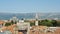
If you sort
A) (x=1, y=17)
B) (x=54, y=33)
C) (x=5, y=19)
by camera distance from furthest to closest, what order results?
(x=5, y=19)
(x=1, y=17)
(x=54, y=33)

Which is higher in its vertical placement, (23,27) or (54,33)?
(23,27)

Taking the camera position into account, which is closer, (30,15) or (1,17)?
(1,17)

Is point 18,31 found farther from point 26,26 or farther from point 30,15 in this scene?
point 30,15

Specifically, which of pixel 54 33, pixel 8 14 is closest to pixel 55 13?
pixel 8 14

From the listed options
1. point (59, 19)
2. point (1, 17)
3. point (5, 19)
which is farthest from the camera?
point (59, 19)

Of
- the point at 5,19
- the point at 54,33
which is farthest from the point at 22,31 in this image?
the point at 5,19

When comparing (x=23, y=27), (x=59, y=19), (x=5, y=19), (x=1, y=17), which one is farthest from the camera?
(x=59, y=19)

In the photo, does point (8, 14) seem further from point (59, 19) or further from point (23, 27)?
point (23, 27)

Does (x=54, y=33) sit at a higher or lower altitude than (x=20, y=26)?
lower

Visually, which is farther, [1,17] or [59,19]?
[59,19]

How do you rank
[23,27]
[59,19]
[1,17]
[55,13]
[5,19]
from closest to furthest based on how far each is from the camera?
1. [23,27]
2. [1,17]
3. [5,19]
4. [59,19]
5. [55,13]
